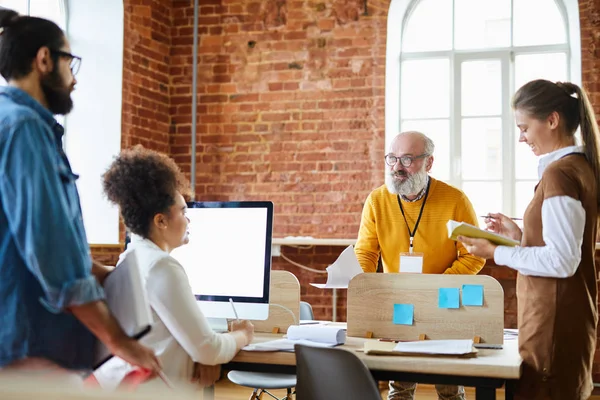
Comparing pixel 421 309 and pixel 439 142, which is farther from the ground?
pixel 439 142

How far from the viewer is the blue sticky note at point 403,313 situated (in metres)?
2.65

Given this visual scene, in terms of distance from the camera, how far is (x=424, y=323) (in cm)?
265

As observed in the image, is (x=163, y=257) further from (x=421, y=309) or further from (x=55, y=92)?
(x=421, y=309)

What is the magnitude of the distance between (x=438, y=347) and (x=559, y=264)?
483 millimetres

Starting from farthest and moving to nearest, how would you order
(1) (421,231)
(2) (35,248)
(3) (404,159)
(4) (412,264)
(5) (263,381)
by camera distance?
(5) (263,381)
(3) (404,159)
(1) (421,231)
(4) (412,264)
(2) (35,248)

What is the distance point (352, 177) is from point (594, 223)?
334 centimetres

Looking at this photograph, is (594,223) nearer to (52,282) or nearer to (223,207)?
(223,207)

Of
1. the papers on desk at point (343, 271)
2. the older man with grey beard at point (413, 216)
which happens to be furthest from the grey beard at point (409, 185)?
the papers on desk at point (343, 271)

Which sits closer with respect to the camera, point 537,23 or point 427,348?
point 427,348

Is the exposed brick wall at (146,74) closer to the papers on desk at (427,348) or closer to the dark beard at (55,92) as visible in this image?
the papers on desk at (427,348)

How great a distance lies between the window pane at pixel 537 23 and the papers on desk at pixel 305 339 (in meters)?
3.78

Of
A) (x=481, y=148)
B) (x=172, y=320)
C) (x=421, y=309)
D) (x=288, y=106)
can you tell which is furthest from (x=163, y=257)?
(x=481, y=148)

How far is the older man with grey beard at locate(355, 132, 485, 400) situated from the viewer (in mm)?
3334

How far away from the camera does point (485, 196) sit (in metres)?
5.57
